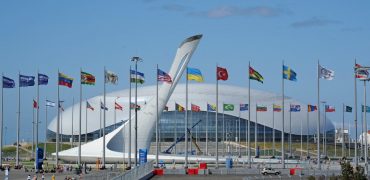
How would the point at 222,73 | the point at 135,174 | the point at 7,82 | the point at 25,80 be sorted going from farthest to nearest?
the point at 25,80 → the point at 7,82 → the point at 222,73 → the point at 135,174

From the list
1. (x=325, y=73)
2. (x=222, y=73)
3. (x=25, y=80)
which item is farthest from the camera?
(x=25, y=80)

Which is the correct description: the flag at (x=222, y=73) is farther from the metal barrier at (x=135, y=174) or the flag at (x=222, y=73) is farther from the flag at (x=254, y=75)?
the metal barrier at (x=135, y=174)

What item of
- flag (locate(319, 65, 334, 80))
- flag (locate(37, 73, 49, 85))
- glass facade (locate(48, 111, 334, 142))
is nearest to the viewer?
flag (locate(319, 65, 334, 80))

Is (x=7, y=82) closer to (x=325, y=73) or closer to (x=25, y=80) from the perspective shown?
(x=25, y=80)

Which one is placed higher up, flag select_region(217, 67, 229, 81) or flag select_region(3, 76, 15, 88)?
flag select_region(217, 67, 229, 81)

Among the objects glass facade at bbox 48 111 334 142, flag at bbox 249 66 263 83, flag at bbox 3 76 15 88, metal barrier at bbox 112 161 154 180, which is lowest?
metal barrier at bbox 112 161 154 180

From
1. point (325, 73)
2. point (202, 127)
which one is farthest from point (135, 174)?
point (202, 127)

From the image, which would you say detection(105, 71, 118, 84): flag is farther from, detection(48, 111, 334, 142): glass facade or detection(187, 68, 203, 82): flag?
detection(48, 111, 334, 142): glass facade

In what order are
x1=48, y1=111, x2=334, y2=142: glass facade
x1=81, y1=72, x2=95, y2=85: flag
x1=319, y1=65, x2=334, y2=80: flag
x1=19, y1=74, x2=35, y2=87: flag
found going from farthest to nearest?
x1=48, y1=111, x2=334, y2=142: glass facade
x1=19, y1=74, x2=35, y2=87: flag
x1=81, y1=72, x2=95, y2=85: flag
x1=319, y1=65, x2=334, y2=80: flag

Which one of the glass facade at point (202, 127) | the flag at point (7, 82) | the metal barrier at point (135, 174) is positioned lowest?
the metal barrier at point (135, 174)

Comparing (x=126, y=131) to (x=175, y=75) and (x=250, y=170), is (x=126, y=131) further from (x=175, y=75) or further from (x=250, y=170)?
(x=250, y=170)

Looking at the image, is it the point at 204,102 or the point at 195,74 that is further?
the point at 204,102

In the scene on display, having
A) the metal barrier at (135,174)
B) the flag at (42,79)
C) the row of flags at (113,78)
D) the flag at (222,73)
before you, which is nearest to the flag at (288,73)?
the row of flags at (113,78)

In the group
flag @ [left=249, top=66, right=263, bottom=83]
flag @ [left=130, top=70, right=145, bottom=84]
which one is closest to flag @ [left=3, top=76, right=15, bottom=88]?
flag @ [left=130, top=70, right=145, bottom=84]
